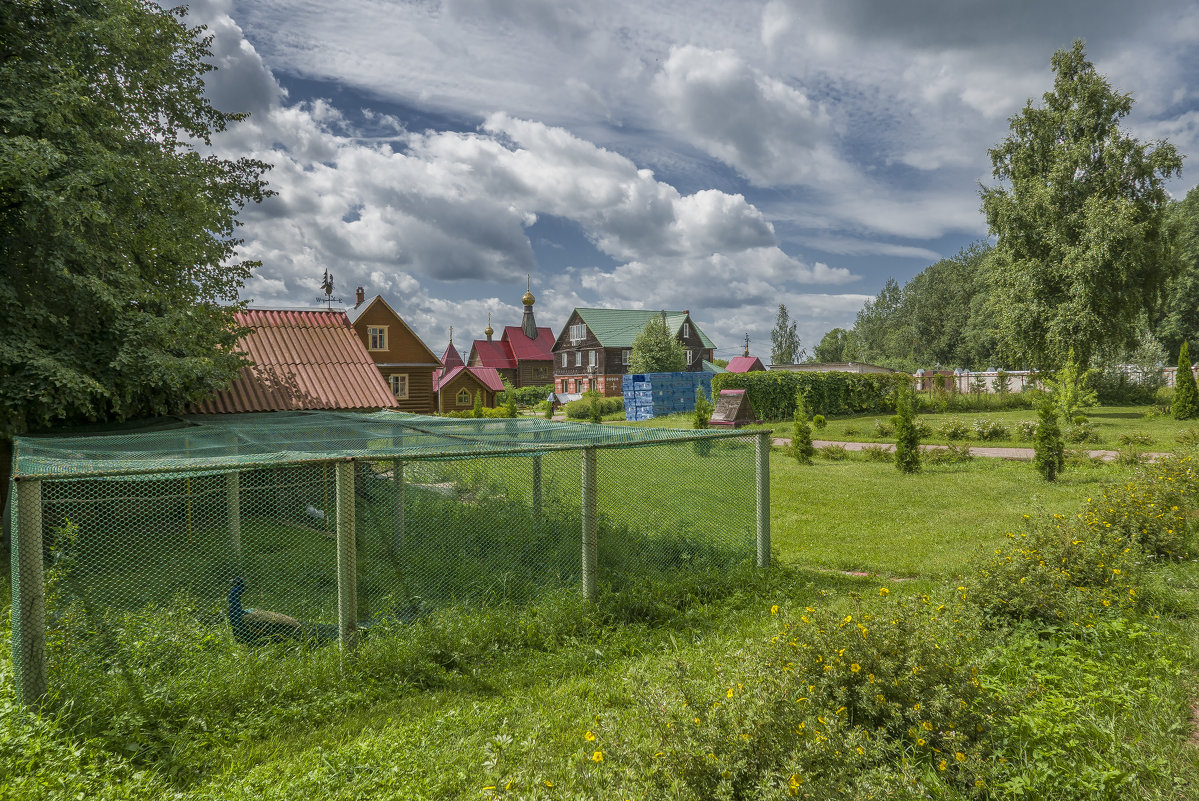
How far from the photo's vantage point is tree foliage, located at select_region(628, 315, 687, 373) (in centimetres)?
4338

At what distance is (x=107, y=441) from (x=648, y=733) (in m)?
7.45

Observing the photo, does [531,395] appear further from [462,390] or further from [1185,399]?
[1185,399]

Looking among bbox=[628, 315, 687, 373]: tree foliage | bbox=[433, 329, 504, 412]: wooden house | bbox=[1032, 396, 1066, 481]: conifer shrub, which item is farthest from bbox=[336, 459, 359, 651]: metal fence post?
bbox=[628, 315, 687, 373]: tree foliage

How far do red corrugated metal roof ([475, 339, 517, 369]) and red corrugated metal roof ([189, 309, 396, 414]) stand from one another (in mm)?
44072

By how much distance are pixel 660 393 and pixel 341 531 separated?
1180 inches

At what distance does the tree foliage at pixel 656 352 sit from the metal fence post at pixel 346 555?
3930 centimetres

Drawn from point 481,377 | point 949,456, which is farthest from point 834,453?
point 481,377

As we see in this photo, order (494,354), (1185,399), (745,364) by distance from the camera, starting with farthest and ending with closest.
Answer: (494,354) < (745,364) < (1185,399)

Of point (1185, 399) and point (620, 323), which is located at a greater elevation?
point (620, 323)

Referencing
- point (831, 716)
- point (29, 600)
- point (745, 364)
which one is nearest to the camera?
point (831, 716)

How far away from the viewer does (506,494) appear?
6.45 meters

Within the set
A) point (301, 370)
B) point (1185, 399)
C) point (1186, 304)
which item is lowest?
point (1185, 399)

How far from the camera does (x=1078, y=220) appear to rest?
25625mm

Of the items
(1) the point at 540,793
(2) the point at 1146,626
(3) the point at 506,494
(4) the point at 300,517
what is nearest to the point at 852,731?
(1) the point at 540,793
